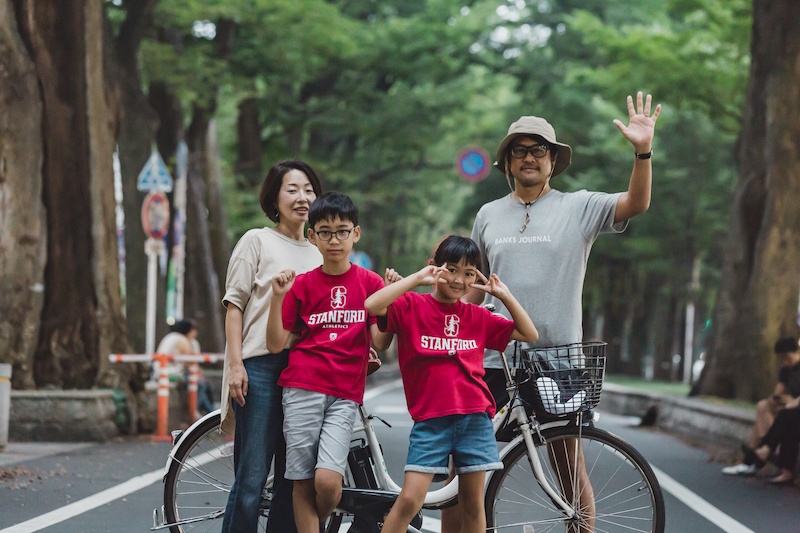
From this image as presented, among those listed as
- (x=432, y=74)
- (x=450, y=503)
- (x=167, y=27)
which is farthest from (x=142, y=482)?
(x=432, y=74)

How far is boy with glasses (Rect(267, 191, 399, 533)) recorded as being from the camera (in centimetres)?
522

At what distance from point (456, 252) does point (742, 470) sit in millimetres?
7120

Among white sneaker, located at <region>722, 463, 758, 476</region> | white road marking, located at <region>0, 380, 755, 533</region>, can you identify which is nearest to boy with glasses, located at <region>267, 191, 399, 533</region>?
white road marking, located at <region>0, 380, 755, 533</region>

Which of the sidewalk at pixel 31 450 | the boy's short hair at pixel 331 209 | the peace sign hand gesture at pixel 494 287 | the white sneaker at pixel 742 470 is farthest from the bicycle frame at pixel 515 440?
the white sneaker at pixel 742 470

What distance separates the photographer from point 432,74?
2819 centimetres

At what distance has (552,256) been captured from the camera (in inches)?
Result: 222

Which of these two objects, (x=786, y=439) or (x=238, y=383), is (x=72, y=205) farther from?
(x=238, y=383)

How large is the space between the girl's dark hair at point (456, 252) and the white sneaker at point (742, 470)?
6.93 metres

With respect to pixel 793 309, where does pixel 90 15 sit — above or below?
above

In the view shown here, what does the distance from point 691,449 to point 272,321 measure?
10.2m

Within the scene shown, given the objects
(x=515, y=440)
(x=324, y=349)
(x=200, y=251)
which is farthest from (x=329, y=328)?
(x=200, y=251)

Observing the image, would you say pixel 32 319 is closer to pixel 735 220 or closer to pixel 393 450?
pixel 393 450

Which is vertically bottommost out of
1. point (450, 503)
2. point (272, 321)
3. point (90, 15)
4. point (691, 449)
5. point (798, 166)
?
point (691, 449)

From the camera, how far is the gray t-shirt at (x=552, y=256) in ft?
18.4
